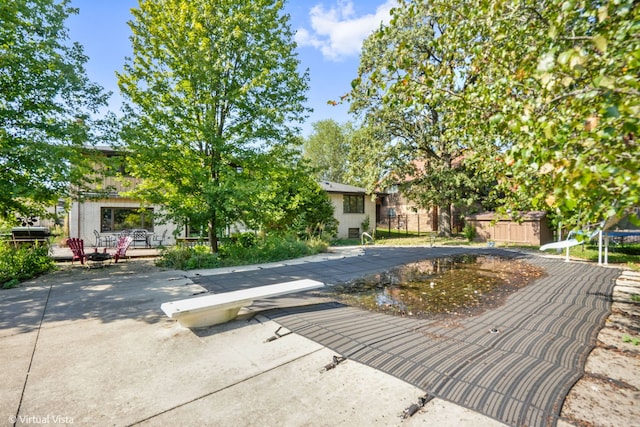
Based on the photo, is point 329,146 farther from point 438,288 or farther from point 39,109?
point 438,288

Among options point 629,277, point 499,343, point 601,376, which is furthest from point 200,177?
point 629,277

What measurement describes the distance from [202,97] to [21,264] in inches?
258

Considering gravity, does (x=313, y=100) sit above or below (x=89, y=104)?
above

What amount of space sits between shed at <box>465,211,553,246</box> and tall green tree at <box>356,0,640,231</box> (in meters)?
13.1

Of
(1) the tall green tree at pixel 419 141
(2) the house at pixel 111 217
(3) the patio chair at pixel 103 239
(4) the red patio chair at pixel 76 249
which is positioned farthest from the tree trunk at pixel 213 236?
(1) the tall green tree at pixel 419 141

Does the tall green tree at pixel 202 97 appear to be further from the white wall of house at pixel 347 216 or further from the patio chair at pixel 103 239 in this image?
the white wall of house at pixel 347 216

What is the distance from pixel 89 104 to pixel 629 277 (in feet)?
50.6

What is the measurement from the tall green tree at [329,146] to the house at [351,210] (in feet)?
54.2

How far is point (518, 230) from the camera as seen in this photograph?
16.0 m

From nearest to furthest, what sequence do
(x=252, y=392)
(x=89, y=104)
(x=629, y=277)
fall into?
(x=252, y=392) < (x=629, y=277) < (x=89, y=104)

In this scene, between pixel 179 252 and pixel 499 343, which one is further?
pixel 179 252

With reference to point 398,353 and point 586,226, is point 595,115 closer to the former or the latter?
point 586,226

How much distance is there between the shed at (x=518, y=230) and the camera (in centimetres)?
1526

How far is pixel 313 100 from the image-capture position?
1050 cm
